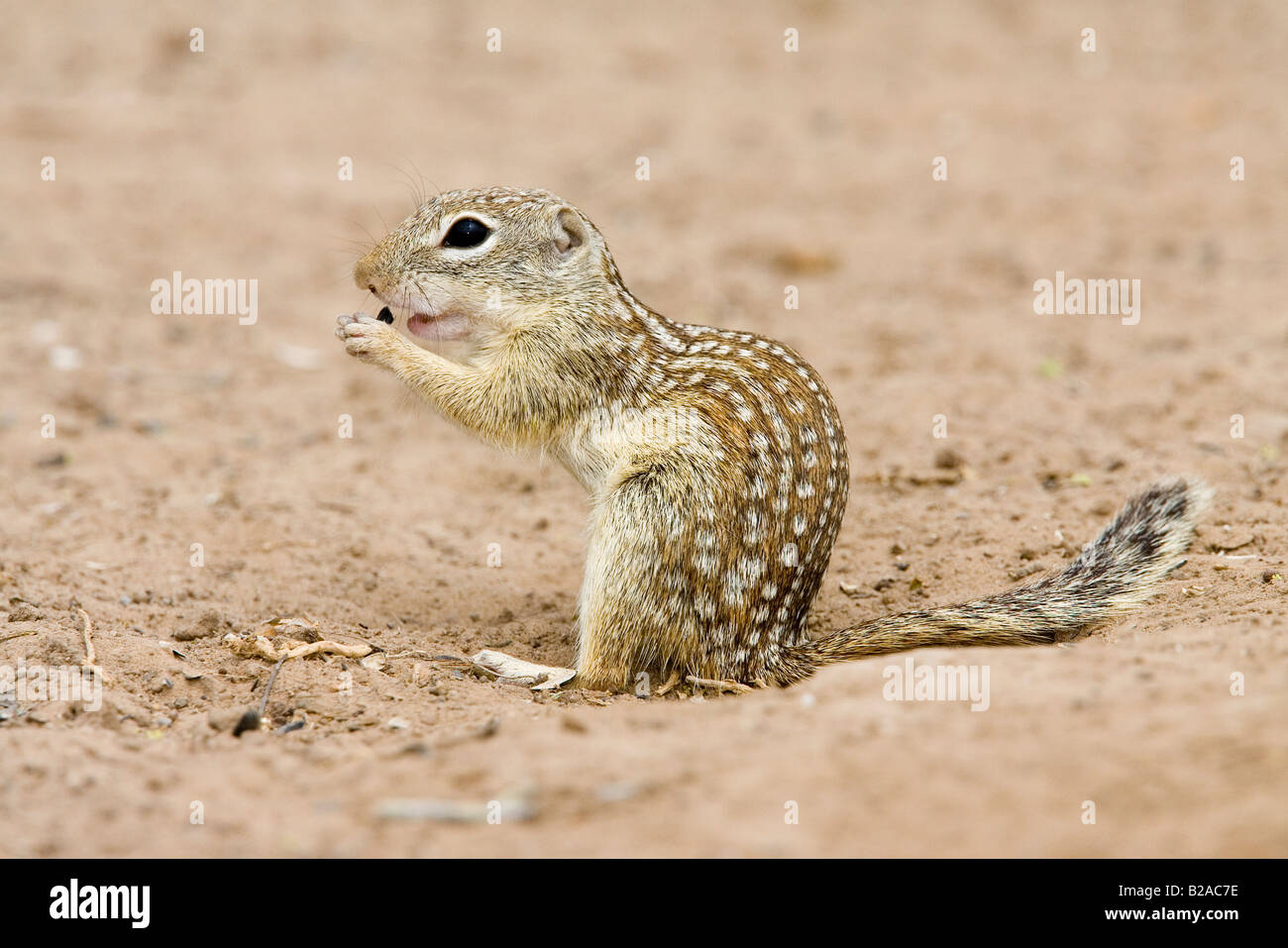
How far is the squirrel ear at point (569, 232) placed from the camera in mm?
5305

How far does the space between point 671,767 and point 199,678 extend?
7.00 feet

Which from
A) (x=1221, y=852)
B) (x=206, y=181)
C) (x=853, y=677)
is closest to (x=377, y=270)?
(x=853, y=677)

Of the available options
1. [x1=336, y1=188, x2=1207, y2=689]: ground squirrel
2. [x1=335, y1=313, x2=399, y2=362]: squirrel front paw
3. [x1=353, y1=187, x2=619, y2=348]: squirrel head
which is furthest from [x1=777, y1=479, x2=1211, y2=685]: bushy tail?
[x1=335, y1=313, x2=399, y2=362]: squirrel front paw

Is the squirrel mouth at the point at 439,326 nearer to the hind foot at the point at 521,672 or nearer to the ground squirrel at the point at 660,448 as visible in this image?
the ground squirrel at the point at 660,448

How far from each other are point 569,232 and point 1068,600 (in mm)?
2449

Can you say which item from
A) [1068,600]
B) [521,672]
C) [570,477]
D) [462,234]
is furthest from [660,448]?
[570,477]

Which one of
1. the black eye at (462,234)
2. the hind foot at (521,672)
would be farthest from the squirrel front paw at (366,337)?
the hind foot at (521,672)

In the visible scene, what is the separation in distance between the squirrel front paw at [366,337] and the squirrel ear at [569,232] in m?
0.76

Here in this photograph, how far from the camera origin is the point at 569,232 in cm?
535

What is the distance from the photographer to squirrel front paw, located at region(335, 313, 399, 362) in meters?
5.18

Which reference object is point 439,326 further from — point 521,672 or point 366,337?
point 521,672

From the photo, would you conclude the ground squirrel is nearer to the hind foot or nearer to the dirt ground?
the hind foot

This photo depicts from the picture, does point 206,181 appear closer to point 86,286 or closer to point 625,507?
point 86,286

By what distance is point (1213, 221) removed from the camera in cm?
1095
